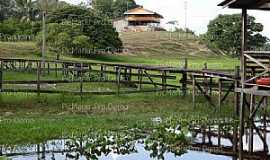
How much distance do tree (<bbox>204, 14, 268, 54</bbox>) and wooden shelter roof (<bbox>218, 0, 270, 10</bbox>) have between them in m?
64.5

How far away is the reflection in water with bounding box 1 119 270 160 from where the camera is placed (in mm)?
17969

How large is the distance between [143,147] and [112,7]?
121 metres

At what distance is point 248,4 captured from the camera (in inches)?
800

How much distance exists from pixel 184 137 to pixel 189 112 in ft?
26.4

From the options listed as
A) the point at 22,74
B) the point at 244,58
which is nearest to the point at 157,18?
the point at 22,74

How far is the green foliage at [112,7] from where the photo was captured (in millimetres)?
133625

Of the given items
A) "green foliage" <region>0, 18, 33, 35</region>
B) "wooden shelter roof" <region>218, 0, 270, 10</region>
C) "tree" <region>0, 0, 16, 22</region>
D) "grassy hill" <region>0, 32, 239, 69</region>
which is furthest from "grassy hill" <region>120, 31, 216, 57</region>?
"wooden shelter roof" <region>218, 0, 270, 10</region>

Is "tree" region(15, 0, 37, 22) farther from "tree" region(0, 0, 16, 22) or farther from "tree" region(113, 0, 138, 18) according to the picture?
"tree" region(113, 0, 138, 18)

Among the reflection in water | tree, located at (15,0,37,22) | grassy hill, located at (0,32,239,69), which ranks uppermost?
tree, located at (15,0,37,22)

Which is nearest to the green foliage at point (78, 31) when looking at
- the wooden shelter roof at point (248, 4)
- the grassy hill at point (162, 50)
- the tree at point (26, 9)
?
the grassy hill at point (162, 50)

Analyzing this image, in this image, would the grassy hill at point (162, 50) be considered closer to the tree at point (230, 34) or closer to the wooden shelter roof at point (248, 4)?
the tree at point (230, 34)

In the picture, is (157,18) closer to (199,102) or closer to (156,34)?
(156,34)

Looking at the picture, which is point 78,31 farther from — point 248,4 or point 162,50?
point 248,4

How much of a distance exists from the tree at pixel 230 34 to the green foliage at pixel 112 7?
46755mm
